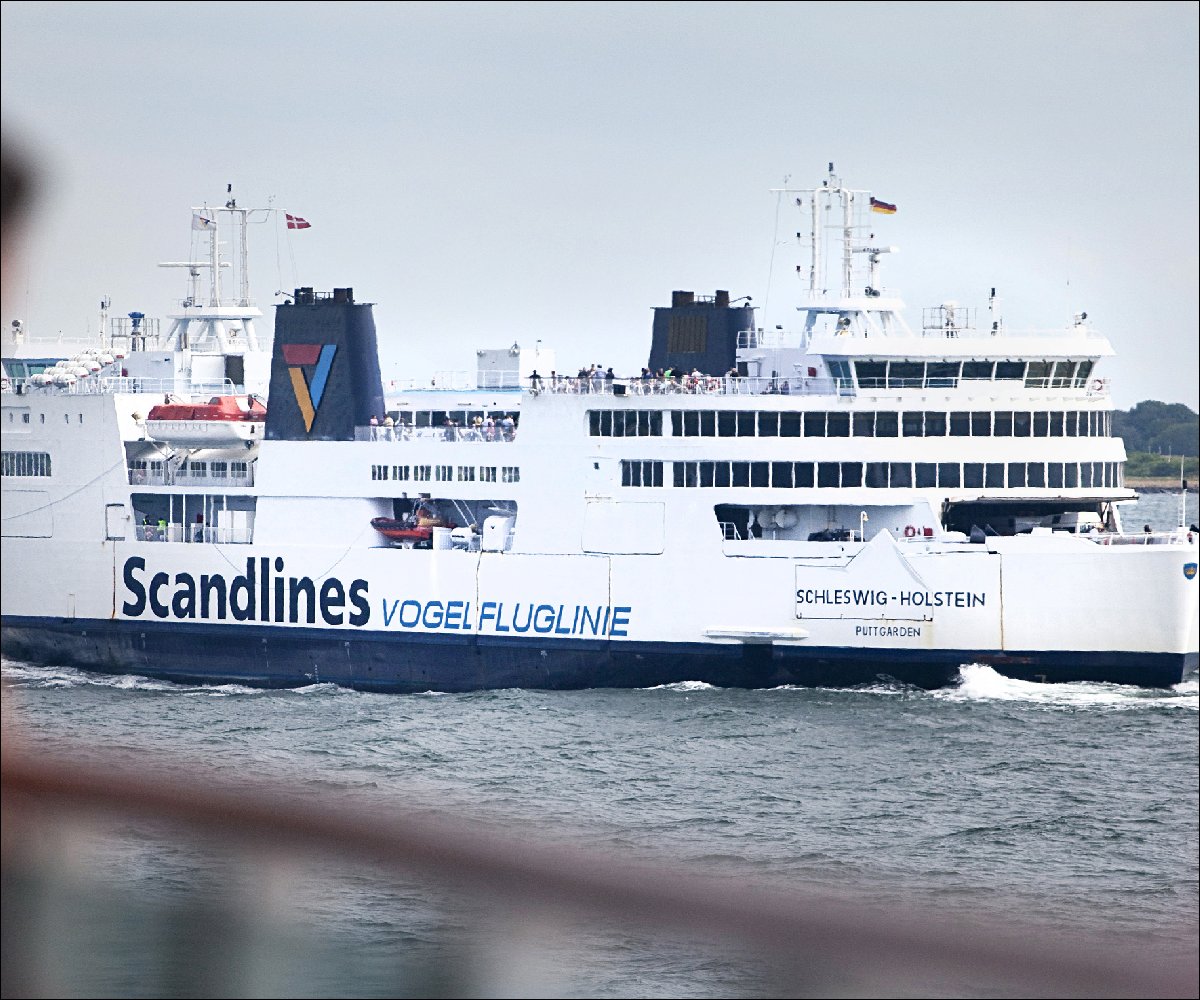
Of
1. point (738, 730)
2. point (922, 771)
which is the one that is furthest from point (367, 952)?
point (738, 730)

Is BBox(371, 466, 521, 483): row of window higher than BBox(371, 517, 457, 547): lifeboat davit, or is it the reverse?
BBox(371, 466, 521, 483): row of window

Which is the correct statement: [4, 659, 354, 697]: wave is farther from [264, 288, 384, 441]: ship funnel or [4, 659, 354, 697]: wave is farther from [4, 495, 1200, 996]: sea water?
[264, 288, 384, 441]: ship funnel

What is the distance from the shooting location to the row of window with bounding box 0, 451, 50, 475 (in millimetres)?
39438

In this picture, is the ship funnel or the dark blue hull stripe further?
the ship funnel

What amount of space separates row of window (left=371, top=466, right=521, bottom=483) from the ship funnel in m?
1.57

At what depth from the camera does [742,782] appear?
25.9 m

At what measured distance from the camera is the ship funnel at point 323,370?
123 feet

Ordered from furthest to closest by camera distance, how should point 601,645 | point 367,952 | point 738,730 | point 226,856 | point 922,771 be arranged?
point 601,645, point 738,730, point 922,771, point 367,952, point 226,856

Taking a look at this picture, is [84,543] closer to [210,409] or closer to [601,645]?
[210,409]

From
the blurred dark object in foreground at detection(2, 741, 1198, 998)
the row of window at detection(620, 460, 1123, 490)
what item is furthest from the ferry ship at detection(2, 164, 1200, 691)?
the blurred dark object in foreground at detection(2, 741, 1198, 998)

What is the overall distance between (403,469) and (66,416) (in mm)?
8022

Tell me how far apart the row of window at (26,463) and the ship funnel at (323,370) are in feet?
17.1

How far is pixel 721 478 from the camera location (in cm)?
3347

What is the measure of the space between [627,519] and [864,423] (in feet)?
15.2
